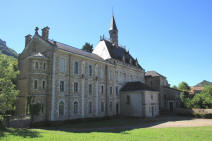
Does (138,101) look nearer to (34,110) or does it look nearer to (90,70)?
(90,70)

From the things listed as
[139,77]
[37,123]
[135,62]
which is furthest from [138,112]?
[37,123]

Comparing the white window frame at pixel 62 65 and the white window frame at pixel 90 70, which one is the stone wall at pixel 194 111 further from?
the white window frame at pixel 62 65

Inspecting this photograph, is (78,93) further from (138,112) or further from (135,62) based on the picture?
(135,62)

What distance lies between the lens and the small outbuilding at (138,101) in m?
34.2

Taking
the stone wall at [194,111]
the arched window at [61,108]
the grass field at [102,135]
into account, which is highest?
the arched window at [61,108]

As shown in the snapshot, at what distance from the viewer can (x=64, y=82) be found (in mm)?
26281

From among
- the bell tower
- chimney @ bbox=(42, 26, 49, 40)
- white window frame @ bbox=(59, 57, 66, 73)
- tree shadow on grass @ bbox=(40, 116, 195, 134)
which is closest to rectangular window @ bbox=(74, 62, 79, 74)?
white window frame @ bbox=(59, 57, 66, 73)

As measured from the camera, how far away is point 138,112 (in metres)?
34.5

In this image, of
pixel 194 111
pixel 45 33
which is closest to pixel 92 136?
pixel 45 33

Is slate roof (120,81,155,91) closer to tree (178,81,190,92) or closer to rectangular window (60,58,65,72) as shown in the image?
rectangular window (60,58,65,72)

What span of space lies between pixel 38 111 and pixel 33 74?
5492 millimetres

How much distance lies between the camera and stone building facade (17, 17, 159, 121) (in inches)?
940

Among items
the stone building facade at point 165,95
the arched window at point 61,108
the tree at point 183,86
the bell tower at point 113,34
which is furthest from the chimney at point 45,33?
the tree at point 183,86

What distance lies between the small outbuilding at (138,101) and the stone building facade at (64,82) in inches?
59.0
